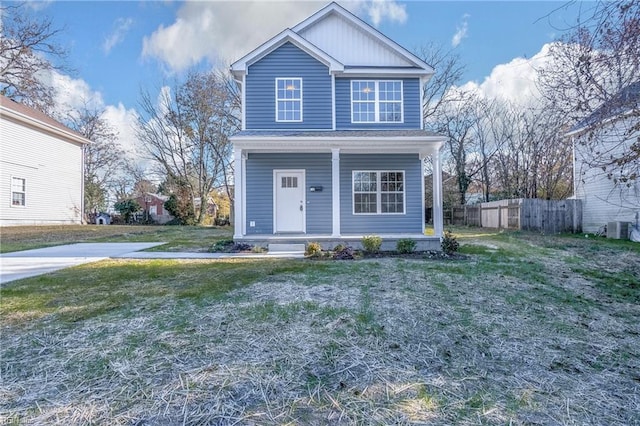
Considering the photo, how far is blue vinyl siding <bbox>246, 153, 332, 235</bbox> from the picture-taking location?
36.9 ft

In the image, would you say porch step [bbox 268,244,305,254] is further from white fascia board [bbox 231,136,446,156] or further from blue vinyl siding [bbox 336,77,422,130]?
blue vinyl siding [bbox 336,77,422,130]

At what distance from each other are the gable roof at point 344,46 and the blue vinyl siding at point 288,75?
23 cm

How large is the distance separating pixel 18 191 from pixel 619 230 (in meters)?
26.1

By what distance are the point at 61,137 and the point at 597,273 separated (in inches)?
958

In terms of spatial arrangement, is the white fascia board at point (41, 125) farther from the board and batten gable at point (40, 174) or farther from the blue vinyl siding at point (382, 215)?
the blue vinyl siding at point (382, 215)

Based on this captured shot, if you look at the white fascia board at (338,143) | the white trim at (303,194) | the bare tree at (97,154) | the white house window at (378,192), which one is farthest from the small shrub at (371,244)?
the bare tree at (97,154)

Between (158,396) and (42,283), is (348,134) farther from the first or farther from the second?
(158,396)

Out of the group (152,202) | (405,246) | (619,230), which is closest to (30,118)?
(152,202)

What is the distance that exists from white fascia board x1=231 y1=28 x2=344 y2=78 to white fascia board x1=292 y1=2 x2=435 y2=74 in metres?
0.94

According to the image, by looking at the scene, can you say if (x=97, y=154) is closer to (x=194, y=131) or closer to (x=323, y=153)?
(x=194, y=131)

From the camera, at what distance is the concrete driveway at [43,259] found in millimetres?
6406

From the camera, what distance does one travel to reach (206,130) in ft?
82.6

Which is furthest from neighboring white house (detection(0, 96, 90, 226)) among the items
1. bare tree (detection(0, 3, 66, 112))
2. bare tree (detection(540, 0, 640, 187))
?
bare tree (detection(540, 0, 640, 187))

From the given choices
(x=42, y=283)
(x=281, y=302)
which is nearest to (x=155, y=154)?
(x=42, y=283)
